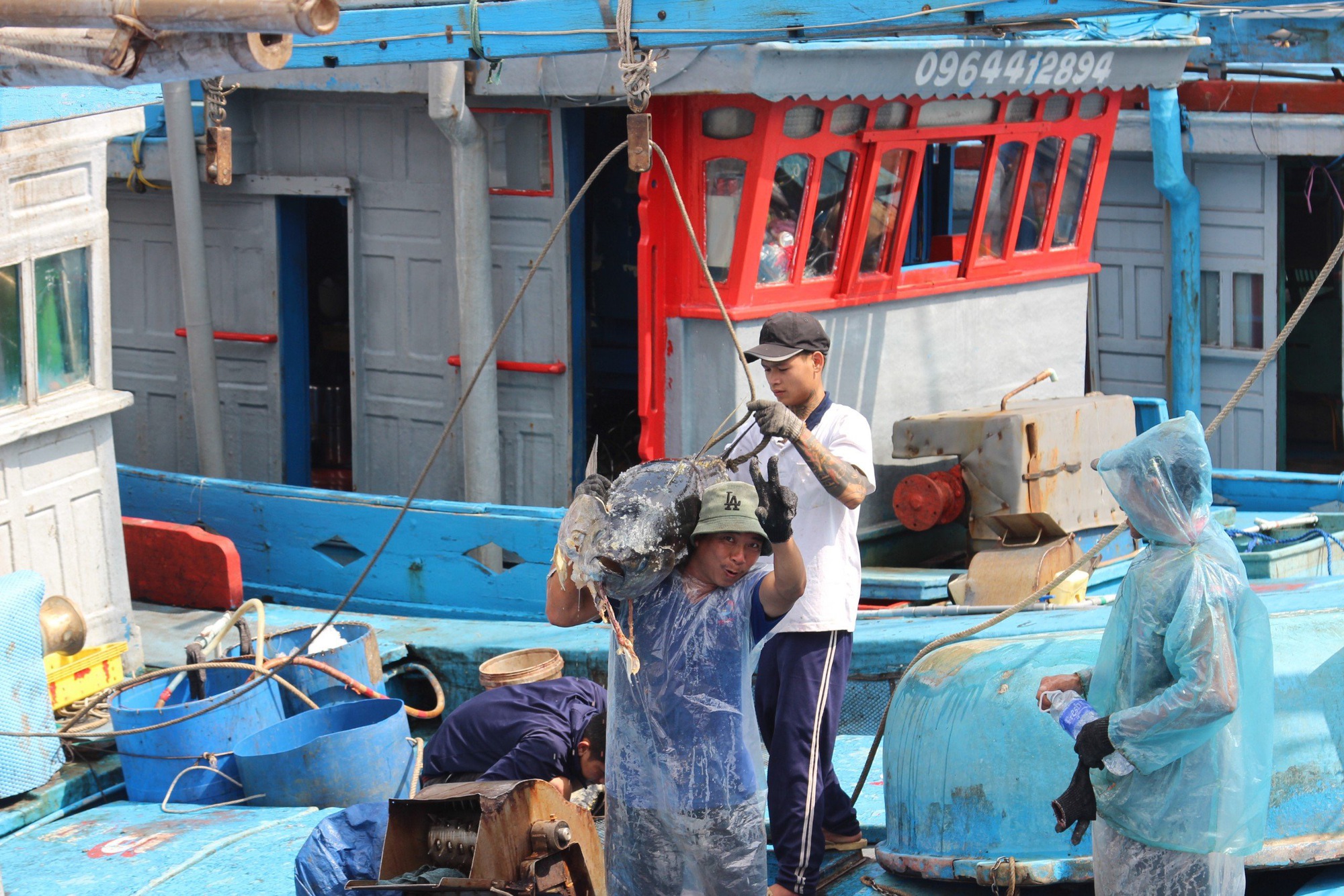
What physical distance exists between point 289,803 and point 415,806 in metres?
1.82

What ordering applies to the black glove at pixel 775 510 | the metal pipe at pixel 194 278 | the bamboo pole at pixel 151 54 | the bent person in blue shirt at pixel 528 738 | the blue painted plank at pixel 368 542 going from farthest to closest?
the metal pipe at pixel 194 278
the blue painted plank at pixel 368 542
the bent person in blue shirt at pixel 528 738
the black glove at pixel 775 510
the bamboo pole at pixel 151 54

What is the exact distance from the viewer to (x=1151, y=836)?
11.8ft

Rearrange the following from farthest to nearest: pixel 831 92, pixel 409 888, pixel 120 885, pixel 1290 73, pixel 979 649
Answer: pixel 1290 73, pixel 831 92, pixel 120 885, pixel 979 649, pixel 409 888

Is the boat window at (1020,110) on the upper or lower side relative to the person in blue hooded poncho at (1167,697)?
upper

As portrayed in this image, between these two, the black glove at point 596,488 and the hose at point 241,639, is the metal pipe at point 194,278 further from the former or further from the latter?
the black glove at point 596,488

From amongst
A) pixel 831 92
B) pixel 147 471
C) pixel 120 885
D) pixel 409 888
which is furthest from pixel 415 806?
pixel 147 471

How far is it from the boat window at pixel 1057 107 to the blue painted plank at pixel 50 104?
499 cm

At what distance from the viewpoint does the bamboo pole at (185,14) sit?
3178 mm

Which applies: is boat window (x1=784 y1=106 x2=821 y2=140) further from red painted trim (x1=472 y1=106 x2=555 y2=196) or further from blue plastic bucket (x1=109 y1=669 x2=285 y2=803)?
blue plastic bucket (x1=109 y1=669 x2=285 y2=803)

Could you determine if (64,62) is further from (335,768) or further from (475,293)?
(475,293)

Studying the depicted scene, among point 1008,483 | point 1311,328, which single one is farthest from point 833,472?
point 1311,328

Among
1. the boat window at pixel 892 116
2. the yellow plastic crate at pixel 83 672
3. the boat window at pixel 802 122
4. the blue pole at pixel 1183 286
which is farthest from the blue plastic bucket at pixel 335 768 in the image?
the blue pole at pixel 1183 286

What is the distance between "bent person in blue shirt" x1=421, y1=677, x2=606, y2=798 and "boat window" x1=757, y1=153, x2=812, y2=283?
10.1 ft

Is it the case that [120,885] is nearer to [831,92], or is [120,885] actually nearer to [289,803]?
[289,803]
